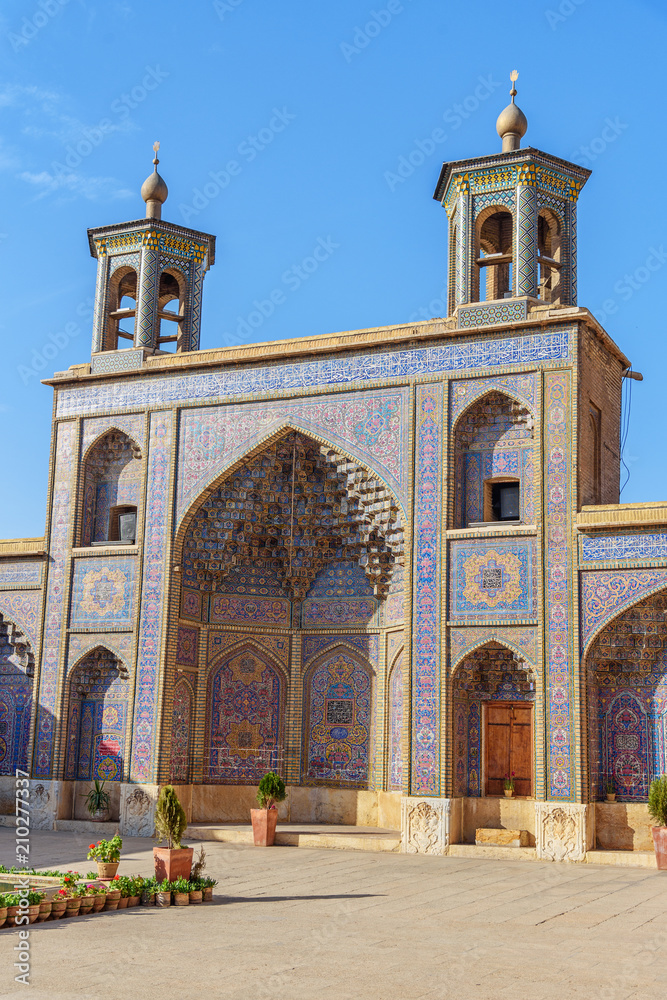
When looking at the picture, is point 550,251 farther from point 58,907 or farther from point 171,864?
point 58,907

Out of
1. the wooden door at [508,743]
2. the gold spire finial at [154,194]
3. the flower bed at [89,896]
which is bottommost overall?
the flower bed at [89,896]

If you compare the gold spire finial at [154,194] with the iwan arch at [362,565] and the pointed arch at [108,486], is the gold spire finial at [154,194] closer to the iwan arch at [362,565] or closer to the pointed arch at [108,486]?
the iwan arch at [362,565]

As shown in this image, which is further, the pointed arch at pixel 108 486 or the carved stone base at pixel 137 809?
the pointed arch at pixel 108 486

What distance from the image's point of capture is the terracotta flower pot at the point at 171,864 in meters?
8.41

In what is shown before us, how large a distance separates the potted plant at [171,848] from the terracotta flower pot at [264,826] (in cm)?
408

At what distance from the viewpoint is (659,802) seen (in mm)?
11117

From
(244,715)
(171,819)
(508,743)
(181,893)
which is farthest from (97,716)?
(181,893)

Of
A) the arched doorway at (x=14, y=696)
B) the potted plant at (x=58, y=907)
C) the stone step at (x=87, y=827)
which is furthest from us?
the arched doorway at (x=14, y=696)

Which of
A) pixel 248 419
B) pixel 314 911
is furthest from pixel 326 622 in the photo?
pixel 314 911

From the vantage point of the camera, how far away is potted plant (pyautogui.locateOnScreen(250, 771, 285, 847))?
501 inches

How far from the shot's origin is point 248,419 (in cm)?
1421

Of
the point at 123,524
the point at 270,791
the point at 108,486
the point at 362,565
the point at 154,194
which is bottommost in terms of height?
the point at 270,791

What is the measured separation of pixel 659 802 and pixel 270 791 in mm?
4251

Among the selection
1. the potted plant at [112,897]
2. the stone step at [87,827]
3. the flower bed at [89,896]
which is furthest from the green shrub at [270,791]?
the potted plant at [112,897]
